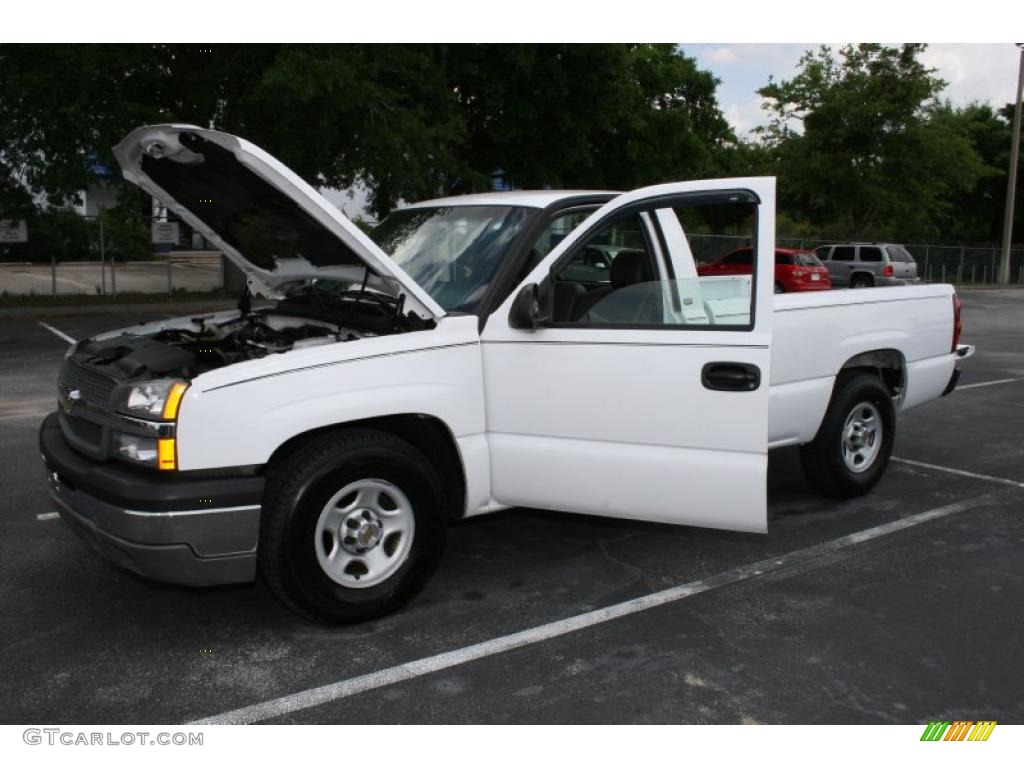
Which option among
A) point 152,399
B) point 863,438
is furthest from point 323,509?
point 863,438

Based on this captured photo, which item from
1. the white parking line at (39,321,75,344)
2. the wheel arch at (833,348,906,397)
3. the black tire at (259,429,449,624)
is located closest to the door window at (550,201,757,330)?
the black tire at (259,429,449,624)

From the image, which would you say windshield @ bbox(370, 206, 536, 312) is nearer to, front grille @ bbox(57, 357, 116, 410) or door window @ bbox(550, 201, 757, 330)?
door window @ bbox(550, 201, 757, 330)

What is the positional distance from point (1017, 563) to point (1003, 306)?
23139 millimetres

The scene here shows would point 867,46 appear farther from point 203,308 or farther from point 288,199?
point 288,199

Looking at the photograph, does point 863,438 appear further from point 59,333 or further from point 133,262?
point 133,262

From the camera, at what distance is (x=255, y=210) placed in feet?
15.1

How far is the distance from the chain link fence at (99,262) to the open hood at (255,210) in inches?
668

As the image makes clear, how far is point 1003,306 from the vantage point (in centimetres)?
2520

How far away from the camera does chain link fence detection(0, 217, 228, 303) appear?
23.6 metres

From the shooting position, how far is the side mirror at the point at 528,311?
4.14 meters

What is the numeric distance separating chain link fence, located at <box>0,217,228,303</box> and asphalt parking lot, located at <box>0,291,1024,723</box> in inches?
705

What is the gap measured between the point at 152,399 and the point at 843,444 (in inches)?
163

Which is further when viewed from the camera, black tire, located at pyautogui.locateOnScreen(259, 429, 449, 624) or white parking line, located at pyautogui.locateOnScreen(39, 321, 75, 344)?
white parking line, located at pyautogui.locateOnScreen(39, 321, 75, 344)

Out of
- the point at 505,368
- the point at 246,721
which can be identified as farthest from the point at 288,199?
the point at 246,721
